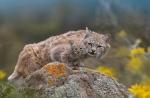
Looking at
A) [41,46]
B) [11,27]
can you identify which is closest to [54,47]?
[41,46]

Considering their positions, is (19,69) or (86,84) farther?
(19,69)

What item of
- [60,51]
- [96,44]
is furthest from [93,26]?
[60,51]

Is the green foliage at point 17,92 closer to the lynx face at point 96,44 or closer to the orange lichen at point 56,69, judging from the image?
the orange lichen at point 56,69

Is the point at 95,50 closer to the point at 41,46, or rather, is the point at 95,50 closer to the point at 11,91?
the point at 41,46

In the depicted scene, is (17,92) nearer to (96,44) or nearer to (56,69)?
(56,69)

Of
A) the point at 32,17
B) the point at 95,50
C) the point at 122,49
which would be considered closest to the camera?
the point at 95,50

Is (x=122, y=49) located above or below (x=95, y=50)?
above
